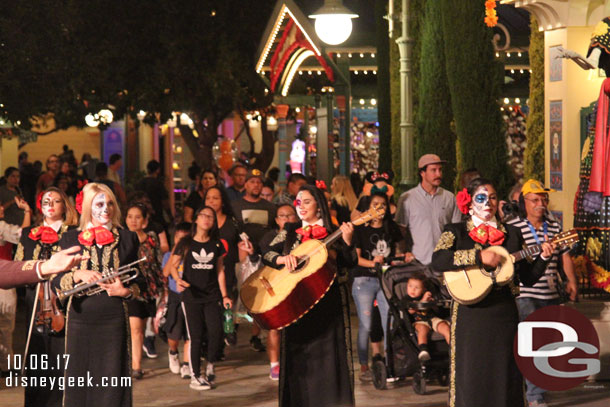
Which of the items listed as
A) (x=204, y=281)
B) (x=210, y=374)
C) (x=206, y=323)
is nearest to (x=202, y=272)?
(x=204, y=281)

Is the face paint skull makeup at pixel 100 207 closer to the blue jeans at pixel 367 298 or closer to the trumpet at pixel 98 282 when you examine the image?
the trumpet at pixel 98 282

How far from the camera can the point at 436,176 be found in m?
11.9

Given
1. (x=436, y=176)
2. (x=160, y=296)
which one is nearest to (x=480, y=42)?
(x=436, y=176)

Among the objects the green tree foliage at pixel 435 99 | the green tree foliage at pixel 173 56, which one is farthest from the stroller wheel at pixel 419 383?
the green tree foliage at pixel 173 56

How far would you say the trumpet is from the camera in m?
8.28

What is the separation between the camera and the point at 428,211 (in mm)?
11891

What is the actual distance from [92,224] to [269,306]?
1438mm

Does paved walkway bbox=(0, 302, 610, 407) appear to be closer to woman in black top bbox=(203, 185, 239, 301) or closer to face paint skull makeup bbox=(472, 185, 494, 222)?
woman in black top bbox=(203, 185, 239, 301)

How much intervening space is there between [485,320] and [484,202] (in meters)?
0.83

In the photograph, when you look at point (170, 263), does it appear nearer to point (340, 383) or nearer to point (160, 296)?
point (160, 296)

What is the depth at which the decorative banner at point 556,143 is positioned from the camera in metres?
13.4

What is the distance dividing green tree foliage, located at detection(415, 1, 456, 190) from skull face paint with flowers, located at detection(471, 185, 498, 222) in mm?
11407

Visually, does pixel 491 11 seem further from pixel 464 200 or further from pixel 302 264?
pixel 302 264

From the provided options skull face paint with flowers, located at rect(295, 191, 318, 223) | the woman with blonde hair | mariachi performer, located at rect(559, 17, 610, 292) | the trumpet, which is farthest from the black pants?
mariachi performer, located at rect(559, 17, 610, 292)
